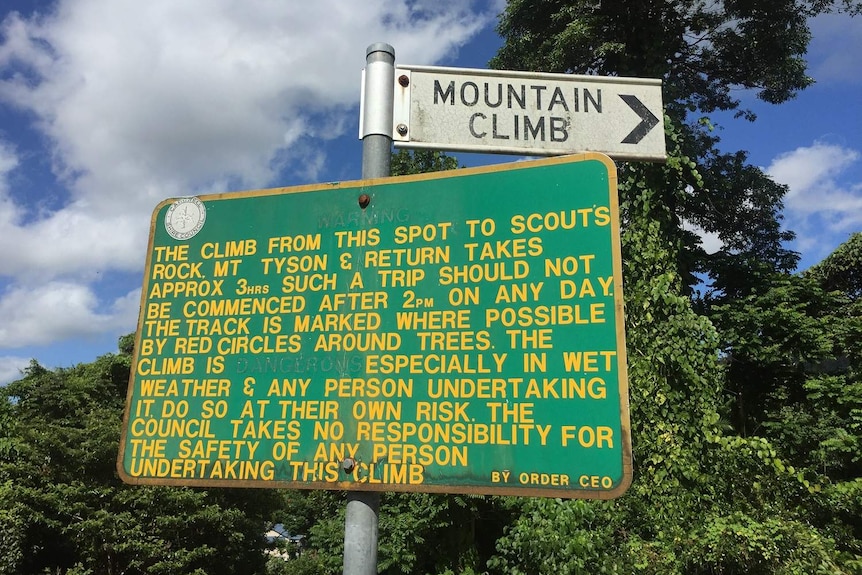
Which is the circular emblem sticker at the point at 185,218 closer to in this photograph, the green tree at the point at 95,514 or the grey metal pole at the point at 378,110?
the grey metal pole at the point at 378,110

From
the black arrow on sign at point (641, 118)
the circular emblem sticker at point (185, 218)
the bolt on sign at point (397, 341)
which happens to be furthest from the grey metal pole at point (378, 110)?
the black arrow on sign at point (641, 118)

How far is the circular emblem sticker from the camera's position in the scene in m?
2.76

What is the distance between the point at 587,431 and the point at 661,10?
1473 centimetres

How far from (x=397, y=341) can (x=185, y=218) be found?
50.3 inches

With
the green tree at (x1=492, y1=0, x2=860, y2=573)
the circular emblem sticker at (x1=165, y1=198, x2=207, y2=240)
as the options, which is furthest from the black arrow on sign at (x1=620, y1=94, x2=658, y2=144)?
the green tree at (x1=492, y1=0, x2=860, y2=573)

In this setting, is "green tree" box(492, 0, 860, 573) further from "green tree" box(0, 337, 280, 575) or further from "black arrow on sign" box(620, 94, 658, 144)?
"green tree" box(0, 337, 280, 575)

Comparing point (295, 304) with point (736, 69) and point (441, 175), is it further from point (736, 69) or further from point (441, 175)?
point (736, 69)

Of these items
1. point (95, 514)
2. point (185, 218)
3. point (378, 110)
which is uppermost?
point (378, 110)

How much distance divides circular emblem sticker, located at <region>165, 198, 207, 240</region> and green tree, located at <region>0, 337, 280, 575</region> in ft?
38.4

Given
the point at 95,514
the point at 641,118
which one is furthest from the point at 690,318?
the point at 95,514

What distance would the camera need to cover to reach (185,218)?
2.78 m

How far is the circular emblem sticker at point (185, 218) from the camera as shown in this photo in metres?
2.76

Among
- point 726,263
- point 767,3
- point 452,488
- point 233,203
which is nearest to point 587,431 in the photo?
point 452,488

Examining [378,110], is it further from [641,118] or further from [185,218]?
[641,118]
